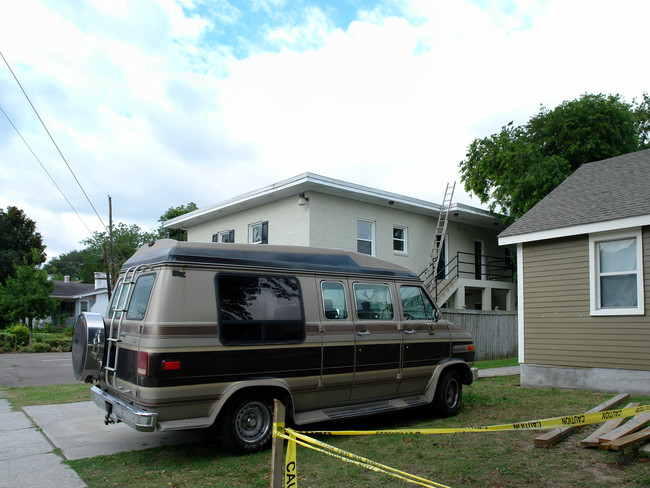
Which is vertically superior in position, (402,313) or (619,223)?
(619,223)

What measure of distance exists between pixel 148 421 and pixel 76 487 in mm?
845

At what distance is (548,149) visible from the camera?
2130 centimetres

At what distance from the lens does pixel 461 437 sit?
647cm

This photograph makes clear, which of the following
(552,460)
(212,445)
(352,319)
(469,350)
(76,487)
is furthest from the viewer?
(469,350)

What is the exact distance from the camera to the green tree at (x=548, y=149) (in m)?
19.1

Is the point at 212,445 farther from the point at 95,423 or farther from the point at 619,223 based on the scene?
the point at 619,223

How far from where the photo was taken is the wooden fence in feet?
51.8

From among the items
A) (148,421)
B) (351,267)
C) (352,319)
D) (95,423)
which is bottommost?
(95,423)

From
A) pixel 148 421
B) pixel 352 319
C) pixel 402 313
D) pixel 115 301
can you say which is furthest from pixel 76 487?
pixel 402 313

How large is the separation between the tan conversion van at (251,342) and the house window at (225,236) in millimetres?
12152

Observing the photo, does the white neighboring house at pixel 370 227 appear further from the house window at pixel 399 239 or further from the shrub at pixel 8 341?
the shrub at pixel 8 341

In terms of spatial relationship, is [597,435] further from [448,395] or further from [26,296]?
[26,296]

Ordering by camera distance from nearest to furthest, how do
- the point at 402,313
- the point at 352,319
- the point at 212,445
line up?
the point at 212,445, the point at 352,319, the point at 402,313

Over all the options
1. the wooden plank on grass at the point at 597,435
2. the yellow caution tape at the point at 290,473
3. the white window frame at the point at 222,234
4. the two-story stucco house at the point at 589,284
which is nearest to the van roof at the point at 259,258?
the yellow caution tape at the point at 290,473
